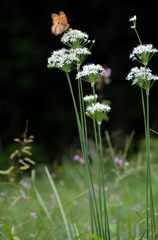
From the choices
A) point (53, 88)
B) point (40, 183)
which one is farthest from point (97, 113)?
point (53, 88)

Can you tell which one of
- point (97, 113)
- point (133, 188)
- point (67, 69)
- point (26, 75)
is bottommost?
point (133, 188)

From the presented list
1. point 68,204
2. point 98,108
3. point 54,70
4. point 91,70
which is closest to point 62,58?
point 91,70

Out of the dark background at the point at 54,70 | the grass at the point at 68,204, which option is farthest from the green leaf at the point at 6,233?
the dark background at the point at 54,70

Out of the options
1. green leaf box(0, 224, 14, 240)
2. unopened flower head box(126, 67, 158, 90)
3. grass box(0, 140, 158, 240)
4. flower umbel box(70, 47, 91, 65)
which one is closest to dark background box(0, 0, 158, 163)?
grass box(0, 140, 158, 240)

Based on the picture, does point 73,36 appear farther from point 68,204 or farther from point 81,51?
point 68,204

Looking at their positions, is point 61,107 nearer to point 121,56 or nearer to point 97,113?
point 121,56

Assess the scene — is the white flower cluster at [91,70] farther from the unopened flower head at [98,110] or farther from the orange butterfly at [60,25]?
the orange butterfly at [60,25]

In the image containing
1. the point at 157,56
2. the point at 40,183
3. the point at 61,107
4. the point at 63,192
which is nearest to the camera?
the point at 63,192
